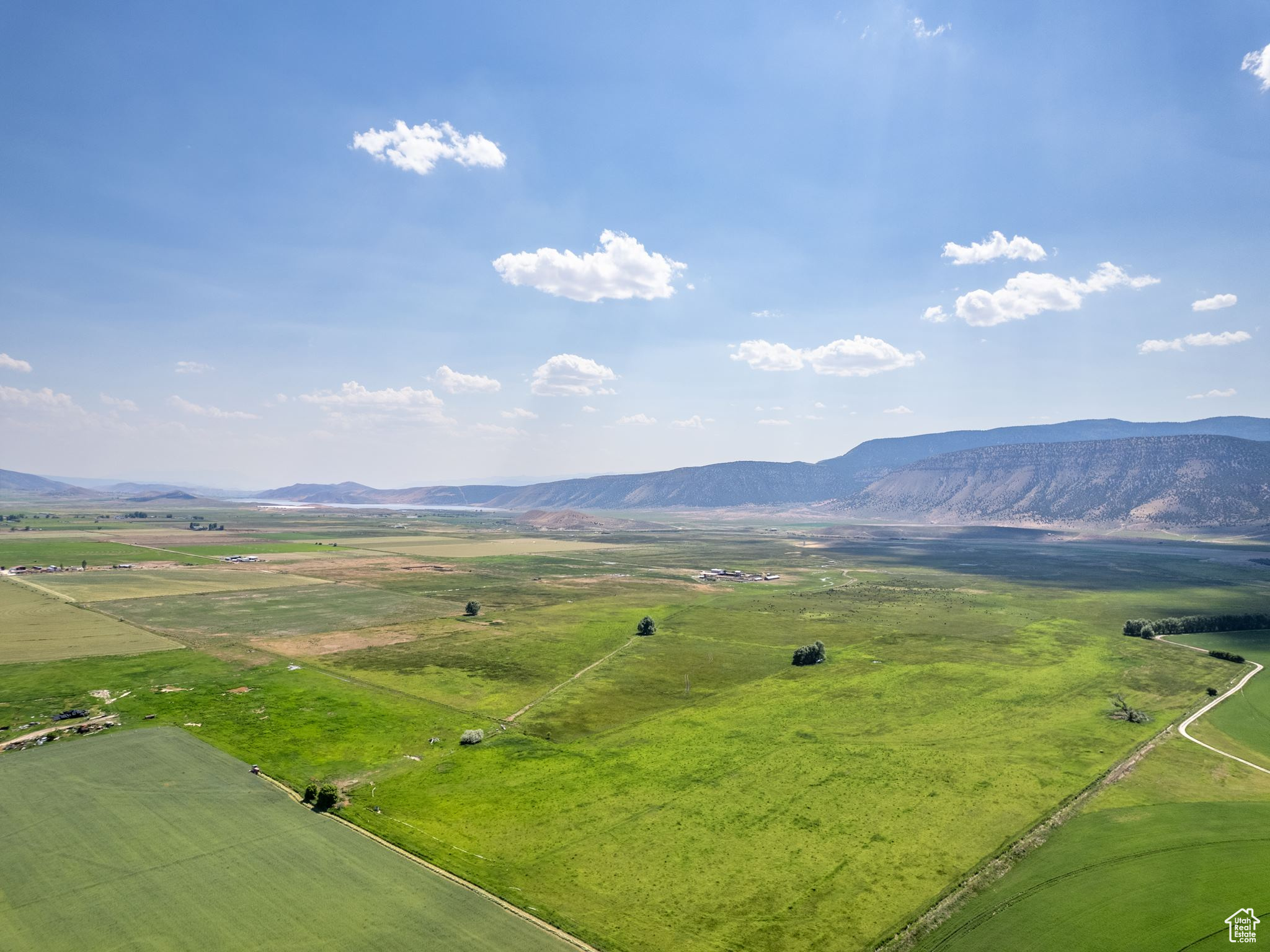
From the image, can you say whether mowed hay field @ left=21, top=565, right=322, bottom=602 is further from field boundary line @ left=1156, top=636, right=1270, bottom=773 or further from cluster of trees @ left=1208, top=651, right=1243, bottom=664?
cluster of trees @ left=1208, top=651, right=1243, bottom=664

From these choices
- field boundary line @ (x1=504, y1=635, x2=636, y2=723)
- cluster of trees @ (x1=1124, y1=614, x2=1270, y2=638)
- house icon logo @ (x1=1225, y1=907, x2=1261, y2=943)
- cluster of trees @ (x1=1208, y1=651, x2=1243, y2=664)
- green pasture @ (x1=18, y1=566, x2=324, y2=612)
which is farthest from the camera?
green pasture @ (x1=18, y1=566, x2=324, y2=612)

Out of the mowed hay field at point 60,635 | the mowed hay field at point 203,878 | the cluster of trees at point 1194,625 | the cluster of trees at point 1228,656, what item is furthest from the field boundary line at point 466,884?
the cluster of trees at point 1194,625

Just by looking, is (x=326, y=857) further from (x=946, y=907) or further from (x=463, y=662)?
(x=463, y=662)

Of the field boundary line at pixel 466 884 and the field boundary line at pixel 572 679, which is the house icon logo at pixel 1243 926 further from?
the field boundary line at pixel 572 679

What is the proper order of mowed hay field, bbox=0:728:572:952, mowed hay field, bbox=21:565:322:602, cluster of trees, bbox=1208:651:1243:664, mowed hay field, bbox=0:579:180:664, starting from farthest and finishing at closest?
mowed hay field, bbox=21:565:322:602
cluster of trees, bbox=1208:651:1243:664
mowed hay field, bbox=0:579:180:664
mowed hay field, bbox=0:728:572:952

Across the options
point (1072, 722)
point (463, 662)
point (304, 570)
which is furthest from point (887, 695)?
point (304, 570)

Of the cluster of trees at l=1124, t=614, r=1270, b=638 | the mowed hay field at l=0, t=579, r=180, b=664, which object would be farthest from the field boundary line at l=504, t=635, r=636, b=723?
the cluster of trees at l=1124, t=614, r=1270, b=638

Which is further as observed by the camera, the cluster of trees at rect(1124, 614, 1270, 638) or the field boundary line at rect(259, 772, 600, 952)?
the cluster of trees at rect(1124, 614, 1270, 638)
